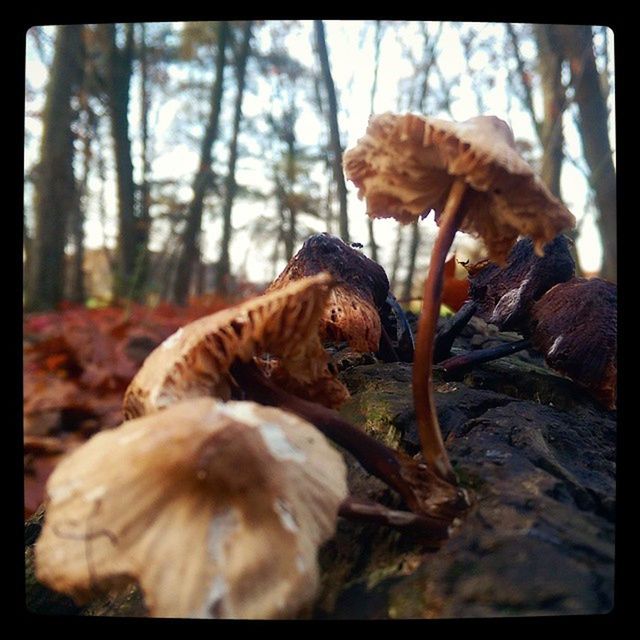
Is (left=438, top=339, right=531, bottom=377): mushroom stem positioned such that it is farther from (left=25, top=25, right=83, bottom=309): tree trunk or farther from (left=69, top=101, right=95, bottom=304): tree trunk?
(left=69, top=101, right=95, bottom=304): tree trunk

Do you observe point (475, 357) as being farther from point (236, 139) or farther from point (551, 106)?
point (236, 139)

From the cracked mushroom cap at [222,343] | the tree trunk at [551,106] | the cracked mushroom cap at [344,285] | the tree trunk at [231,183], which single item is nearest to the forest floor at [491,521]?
the cracked mushroom cap at [344,285]

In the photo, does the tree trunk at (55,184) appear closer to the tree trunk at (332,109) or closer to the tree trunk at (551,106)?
the tree trunk at (332,109)

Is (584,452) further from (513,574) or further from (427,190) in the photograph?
(427,190)

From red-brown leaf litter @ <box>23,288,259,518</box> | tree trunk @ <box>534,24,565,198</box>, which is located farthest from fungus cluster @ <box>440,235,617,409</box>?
red-brown leaf litter @ <box>23,288,259,518</box>
